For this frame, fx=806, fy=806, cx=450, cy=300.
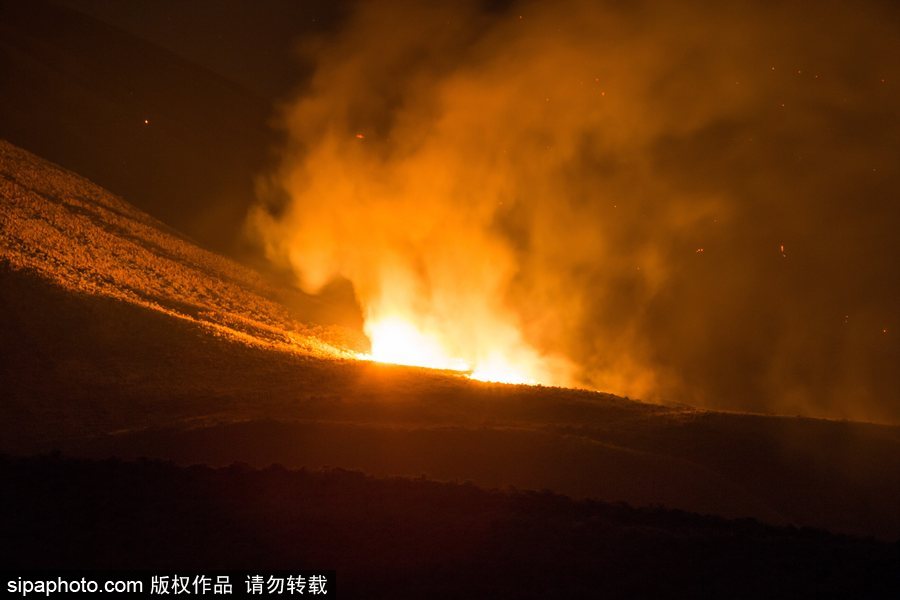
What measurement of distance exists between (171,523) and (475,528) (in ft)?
8.50

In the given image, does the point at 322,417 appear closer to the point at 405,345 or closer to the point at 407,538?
the point at 407,538

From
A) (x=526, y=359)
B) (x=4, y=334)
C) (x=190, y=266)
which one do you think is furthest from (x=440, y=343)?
(x=4, y=334)

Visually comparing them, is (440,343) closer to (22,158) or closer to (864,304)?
(22,158)

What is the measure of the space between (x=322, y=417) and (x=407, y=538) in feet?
18.8

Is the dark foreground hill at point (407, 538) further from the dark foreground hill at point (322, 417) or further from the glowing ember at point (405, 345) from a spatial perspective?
the glowing ember at point (405, 345)

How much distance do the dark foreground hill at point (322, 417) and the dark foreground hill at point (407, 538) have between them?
82.2 inches

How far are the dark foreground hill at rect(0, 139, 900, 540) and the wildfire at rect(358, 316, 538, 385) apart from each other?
3256 millimetres

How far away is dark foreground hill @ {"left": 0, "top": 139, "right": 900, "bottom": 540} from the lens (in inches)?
406

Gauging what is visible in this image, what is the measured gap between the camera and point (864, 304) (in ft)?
105

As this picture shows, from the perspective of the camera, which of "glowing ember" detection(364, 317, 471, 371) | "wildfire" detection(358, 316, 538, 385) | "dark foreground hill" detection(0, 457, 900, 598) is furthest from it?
"glowing ember" detection(364, 317, 471, 371)

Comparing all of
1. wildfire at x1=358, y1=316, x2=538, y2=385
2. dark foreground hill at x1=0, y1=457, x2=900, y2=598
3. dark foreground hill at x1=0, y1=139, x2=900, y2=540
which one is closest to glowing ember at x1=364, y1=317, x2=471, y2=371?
wildfire at x1=358, y1=316, x2=538, y2=385

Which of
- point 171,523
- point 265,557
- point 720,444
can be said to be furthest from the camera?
point 720,444

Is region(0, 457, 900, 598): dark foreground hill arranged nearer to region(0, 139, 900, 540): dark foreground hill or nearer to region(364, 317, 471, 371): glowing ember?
region(0, 139, 900, 540): dark foreground hill

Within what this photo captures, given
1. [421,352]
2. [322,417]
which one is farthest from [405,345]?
[322,417]
